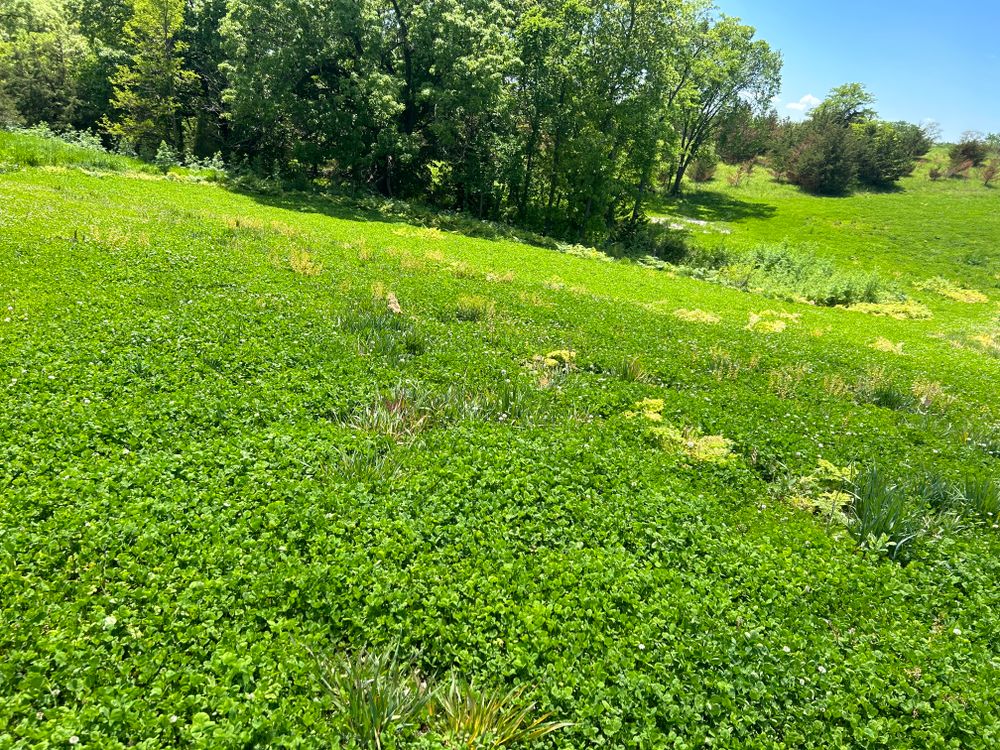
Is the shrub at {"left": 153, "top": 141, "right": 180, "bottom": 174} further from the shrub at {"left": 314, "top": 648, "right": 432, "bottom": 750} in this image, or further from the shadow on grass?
the shadow on grass

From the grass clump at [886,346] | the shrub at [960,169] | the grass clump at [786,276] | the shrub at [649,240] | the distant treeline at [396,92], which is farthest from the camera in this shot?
the shrub at [960,169]

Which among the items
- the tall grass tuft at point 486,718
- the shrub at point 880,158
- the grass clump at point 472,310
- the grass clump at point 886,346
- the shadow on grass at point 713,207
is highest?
the shrub at point 880,158

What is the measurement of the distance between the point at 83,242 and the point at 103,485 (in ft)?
39.2

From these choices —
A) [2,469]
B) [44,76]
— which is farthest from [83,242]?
[44,76]

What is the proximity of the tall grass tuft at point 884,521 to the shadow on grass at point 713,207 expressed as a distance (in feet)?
167

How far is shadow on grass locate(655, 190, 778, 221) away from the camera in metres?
54.2

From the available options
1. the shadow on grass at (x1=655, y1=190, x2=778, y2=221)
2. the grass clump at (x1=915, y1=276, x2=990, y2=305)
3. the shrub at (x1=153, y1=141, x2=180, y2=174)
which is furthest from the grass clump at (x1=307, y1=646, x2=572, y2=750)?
the shadow on grass at (x1=655, y1=190, x2=778, y2=221)

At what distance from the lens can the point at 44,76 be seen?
40.6 meters

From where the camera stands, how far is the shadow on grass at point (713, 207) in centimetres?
5422

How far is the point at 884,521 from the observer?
286 inches

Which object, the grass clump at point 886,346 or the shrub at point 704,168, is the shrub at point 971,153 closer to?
the shrub at point 704,168

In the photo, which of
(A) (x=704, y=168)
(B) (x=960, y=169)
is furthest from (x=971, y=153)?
(A) (x=704, y=168)

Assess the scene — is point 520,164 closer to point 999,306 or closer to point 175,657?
point 999,306

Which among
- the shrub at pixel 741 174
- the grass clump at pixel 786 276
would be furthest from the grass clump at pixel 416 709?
the shrub at pixel 741 174
